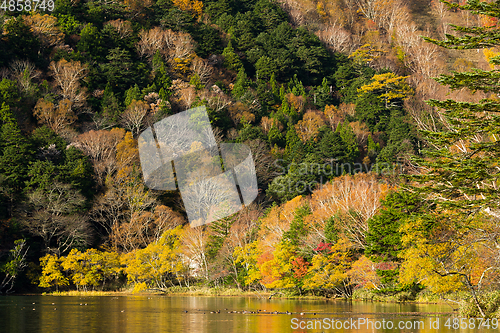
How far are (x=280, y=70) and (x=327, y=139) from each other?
27.2 meters

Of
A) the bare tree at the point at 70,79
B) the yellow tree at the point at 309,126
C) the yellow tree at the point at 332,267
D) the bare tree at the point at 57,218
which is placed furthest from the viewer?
the yellow tree at the point at 309,126

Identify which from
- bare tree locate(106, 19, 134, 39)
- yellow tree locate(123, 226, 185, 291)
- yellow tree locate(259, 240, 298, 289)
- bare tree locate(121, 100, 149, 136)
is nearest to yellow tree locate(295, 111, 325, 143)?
bare tree locate(121, 100, 149, 136)

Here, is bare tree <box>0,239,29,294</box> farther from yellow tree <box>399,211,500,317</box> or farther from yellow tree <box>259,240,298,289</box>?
yellow tree <box>399,211,500,317</box>

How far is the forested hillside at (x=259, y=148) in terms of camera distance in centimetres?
1970

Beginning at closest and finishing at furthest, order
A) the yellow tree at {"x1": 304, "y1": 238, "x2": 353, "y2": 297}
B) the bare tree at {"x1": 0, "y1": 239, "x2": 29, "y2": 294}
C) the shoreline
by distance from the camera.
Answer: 1. the shoreline
2. the yellow tree at {"x1": 304, "y1": 238, "x2": 353, "y2": 297}
3. the bare tree at {"x1": 0, "y1": 239, "x2": 29, "y2": 294}

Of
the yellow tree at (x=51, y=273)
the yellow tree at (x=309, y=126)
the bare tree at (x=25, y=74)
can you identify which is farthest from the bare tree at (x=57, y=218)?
the yellow tree at (x=309, y=126)

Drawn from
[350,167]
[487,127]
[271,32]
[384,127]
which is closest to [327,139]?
[350,167]

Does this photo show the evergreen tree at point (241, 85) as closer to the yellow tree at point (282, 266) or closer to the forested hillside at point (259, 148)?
the forested hillside at point (259, 148)

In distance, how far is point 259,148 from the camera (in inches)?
2522

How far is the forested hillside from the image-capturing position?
19.7 meters

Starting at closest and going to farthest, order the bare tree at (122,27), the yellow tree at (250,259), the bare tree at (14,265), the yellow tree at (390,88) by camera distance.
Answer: the yellow tree at (250,259) → the bare tree at (14,265) → the yellow tree at (390,88) → the bare tree at (122,27)

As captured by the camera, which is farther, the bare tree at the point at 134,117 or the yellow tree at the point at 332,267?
the bare tree at the point at 134,117

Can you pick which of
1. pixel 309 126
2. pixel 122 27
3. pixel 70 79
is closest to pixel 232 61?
pixel 122 27

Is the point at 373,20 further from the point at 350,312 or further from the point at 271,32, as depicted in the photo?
the point at 350,312
